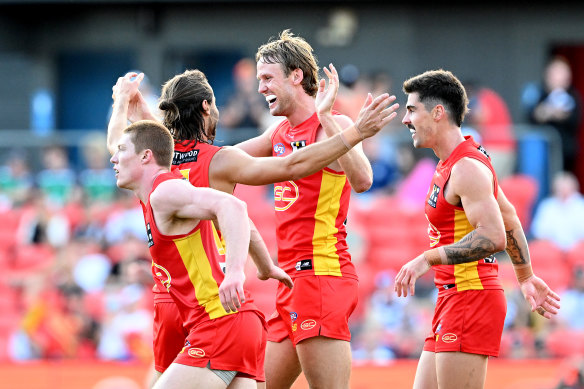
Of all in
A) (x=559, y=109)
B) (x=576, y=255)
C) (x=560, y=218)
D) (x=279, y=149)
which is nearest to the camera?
(x=279, y=149)

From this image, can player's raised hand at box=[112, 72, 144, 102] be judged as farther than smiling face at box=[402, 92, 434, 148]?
Yes

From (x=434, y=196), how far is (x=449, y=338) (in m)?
0.91

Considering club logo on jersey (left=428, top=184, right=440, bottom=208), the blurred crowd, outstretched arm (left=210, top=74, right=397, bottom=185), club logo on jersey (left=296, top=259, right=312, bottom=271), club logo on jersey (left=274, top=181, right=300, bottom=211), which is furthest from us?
the blurred crowd

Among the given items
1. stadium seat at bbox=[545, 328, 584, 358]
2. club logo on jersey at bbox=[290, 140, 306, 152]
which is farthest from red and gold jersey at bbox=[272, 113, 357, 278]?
stadium seat at bbox=[545, 328, 584, 358]

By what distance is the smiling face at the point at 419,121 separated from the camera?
653cm

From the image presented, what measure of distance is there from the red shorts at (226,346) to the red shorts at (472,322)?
4.24 ft

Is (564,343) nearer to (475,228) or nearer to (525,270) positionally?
(525,270)

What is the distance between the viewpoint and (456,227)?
641 cm

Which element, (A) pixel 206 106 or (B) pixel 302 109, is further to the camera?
(B) pixel 302 109

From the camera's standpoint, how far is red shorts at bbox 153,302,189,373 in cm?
634

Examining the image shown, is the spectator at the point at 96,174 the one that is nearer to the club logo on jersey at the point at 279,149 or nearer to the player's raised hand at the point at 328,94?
the club logo on jersey at the point at 279,149

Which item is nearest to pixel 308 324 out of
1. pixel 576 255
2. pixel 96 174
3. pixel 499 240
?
pixel 499 240

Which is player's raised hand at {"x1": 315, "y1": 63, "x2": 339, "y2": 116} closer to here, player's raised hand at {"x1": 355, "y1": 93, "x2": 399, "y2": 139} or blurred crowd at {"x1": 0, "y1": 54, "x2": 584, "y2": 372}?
player's raised hand at {"x1": 355, "y1": 93, "x2": 399, "y2": 139}

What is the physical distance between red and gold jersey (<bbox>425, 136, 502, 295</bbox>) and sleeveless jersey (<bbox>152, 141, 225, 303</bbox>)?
141cm
